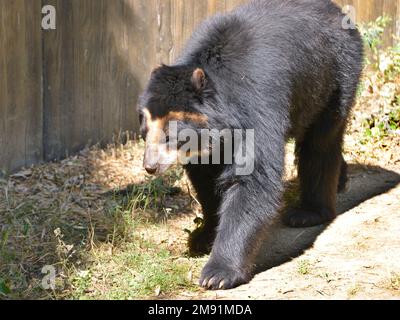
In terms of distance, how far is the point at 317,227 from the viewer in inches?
269

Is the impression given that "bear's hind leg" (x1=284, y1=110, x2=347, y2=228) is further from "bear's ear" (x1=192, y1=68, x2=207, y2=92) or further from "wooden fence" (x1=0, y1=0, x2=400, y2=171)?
"wooden fence" (x1=0, y1=0, x2=400, y2=171)

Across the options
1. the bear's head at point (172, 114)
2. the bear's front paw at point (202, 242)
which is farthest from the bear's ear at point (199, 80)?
the bear's front paw at point (202, 242)

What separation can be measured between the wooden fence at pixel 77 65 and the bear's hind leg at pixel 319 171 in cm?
207

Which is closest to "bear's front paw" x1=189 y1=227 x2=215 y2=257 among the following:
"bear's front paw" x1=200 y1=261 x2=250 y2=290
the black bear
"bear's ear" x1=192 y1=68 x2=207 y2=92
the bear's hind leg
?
the black bear

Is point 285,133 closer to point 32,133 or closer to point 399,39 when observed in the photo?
point 32,133

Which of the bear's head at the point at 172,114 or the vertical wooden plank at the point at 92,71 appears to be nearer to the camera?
the bear's head at the point at 172,114

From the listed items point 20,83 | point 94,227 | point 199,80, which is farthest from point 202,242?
point 20,83

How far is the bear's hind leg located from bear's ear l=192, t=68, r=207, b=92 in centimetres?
159

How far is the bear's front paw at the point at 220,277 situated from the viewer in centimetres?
546

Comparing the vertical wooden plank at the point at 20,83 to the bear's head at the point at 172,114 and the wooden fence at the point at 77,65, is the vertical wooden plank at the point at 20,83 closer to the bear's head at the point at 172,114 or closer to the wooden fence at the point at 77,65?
the wooden fence at the point at 77,65

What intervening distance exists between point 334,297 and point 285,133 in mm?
1285

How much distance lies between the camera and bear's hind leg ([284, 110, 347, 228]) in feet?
22.2
